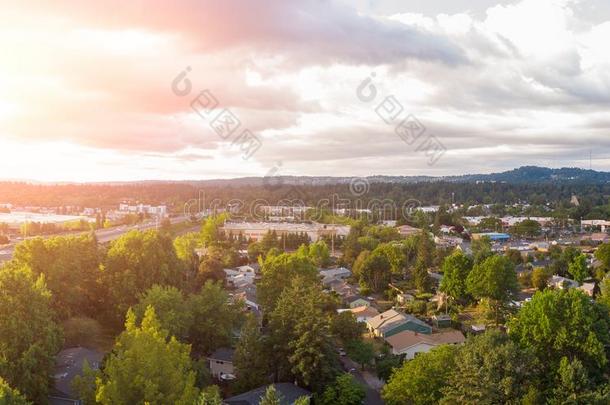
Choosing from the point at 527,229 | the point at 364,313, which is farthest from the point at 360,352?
the point at 527,229

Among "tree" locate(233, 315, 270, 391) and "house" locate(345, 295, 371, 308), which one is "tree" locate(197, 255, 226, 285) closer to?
"house" locate(345, 295, 371, 308)

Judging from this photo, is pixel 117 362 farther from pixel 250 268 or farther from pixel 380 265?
pixel 250 268

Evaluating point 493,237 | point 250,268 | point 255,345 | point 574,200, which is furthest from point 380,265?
point 574,200

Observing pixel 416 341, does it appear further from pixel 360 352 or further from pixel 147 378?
pixel 147 378

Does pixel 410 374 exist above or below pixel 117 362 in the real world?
below

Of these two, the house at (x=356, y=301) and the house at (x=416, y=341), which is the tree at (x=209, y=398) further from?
the house at (x=356, y=301)

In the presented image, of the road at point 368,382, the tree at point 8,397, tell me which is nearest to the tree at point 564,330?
the road at point 368,382
